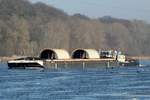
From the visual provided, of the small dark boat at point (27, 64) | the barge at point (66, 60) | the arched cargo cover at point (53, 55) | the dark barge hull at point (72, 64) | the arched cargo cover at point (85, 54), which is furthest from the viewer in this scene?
the arched cargo cover at point (85, 54)

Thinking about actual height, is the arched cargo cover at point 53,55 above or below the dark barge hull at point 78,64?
above

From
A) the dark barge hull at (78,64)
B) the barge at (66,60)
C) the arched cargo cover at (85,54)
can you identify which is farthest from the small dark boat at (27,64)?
the arched cargo cover at (85,54)

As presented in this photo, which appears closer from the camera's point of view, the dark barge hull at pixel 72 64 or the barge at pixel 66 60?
the dark barge hull at pixel 72 64

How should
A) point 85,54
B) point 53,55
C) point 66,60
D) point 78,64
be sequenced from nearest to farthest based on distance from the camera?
point 66,60 → point 53,55 → point 78,64 → point 85,54

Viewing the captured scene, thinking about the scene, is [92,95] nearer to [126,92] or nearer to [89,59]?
[126,92]

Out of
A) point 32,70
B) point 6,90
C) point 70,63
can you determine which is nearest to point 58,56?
point 70,63

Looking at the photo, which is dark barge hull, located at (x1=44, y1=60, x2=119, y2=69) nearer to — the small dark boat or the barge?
the barge

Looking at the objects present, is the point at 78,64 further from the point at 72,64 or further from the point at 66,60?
the point at 66,60

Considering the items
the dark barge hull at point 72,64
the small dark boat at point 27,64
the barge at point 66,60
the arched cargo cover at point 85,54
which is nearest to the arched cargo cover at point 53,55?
the barge at point 66,60

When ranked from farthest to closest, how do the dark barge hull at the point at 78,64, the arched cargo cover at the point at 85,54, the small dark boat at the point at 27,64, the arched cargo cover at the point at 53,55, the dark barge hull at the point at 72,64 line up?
the arched cargo cover at the point at 85,54 < the arched cargo cover at the point at 53,55 < the dark barge hull at the point at 78,64 < the dark barge hull at the point at 72,64 < the small dark boat at the point at 27,64

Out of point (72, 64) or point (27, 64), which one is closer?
point (27, 64)

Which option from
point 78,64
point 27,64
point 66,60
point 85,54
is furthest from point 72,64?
point 27,64

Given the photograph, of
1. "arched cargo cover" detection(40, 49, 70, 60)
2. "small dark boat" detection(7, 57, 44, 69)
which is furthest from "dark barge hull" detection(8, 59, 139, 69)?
"arched cargo cover" detection(40, 49, 70, 60)

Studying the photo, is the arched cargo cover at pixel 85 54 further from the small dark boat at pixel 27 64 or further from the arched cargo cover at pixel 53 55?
the small dark boat at pixel 27 64
